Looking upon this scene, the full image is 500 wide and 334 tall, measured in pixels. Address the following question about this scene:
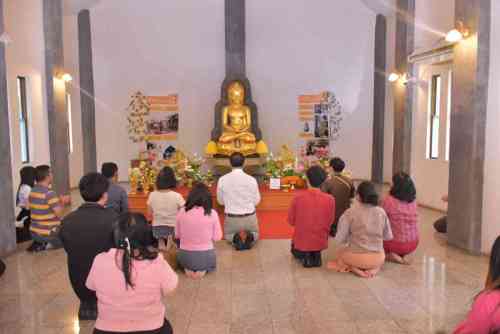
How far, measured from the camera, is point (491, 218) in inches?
185

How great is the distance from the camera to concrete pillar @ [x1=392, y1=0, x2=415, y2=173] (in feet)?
25.8

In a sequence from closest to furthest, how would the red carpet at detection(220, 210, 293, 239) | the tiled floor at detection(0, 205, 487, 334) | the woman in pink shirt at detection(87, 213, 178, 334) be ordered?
the woman in pink shirt at detection(87, 213, 178, 334) < the tiled floor at detection(0, 205, 487, 334) < the red carpet at detection(220, 210, 293, 239)

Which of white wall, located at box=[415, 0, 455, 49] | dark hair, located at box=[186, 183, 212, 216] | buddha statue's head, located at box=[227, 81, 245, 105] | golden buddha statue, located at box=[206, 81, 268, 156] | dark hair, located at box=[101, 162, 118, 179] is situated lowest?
dark hair, located at box=[186, 183, 212, 216]

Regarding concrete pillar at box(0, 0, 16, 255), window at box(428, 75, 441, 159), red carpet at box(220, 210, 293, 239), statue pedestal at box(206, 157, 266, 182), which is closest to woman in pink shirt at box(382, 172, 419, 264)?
red carpet at box(220, 210, 293, 239)

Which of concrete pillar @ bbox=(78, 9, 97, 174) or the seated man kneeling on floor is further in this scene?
concrete pillar @ bbox=(78, 9, 97, 174)

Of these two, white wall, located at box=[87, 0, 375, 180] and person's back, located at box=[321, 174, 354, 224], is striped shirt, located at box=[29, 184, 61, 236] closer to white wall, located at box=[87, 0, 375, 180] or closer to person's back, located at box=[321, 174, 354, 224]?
person's back, located at box=[321, 174, 354, 224]

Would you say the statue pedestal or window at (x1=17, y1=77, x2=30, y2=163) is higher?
window at (x1=17, y1=77, x2=30, y2=163)

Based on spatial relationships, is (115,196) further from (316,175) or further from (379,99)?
(379,99)

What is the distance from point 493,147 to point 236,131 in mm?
5421

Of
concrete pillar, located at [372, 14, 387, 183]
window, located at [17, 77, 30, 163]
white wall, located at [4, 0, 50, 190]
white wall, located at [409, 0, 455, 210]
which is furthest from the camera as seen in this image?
concrete pillar, located at [372, 14, 387, 183]

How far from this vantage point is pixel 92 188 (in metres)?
2.75

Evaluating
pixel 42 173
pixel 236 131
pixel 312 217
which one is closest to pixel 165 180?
pixel 42 173

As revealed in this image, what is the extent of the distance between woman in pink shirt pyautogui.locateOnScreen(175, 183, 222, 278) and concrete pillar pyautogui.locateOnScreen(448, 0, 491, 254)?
110 inches

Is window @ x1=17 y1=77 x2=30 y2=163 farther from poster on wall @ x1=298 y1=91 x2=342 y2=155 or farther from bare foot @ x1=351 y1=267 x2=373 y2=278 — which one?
poster on wall @ x1=298 y1=91 x2=342 y2=155
